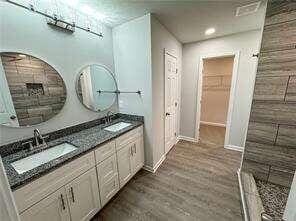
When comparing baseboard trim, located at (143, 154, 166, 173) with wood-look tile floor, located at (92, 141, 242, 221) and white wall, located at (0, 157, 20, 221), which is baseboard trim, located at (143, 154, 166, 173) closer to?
wood-look tile floor, located at (92, 141, 242, 221)

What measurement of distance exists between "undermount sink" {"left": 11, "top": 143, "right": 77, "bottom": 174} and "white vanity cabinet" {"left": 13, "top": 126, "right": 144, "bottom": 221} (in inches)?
9.4

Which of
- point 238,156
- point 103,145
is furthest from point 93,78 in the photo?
point 238,156

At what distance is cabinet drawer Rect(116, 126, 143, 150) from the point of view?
1797 millimetres

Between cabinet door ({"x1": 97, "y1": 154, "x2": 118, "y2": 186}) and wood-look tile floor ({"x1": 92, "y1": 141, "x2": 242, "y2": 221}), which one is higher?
cabinet door ({"x1": 97, "y1": 154, "x2": 118, "y2": 186})

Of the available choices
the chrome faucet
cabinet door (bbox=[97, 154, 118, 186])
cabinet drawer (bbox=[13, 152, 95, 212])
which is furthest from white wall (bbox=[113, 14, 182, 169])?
cabinet drawer (bbox=[13, 152, 95, 212])

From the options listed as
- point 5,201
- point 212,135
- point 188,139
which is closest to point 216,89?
point 212,135

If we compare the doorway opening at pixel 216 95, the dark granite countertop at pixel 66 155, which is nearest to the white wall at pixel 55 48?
the dark granite countertop at pixel 66 155

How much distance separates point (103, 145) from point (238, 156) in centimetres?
262

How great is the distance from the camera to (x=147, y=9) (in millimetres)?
1758

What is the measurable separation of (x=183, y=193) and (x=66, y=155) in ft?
5.12

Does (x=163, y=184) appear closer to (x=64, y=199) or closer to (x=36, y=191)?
(x=64, y=199)

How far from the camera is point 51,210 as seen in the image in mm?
1150

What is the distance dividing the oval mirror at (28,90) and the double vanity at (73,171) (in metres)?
0.27

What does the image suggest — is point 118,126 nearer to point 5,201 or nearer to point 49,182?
point 49,182
